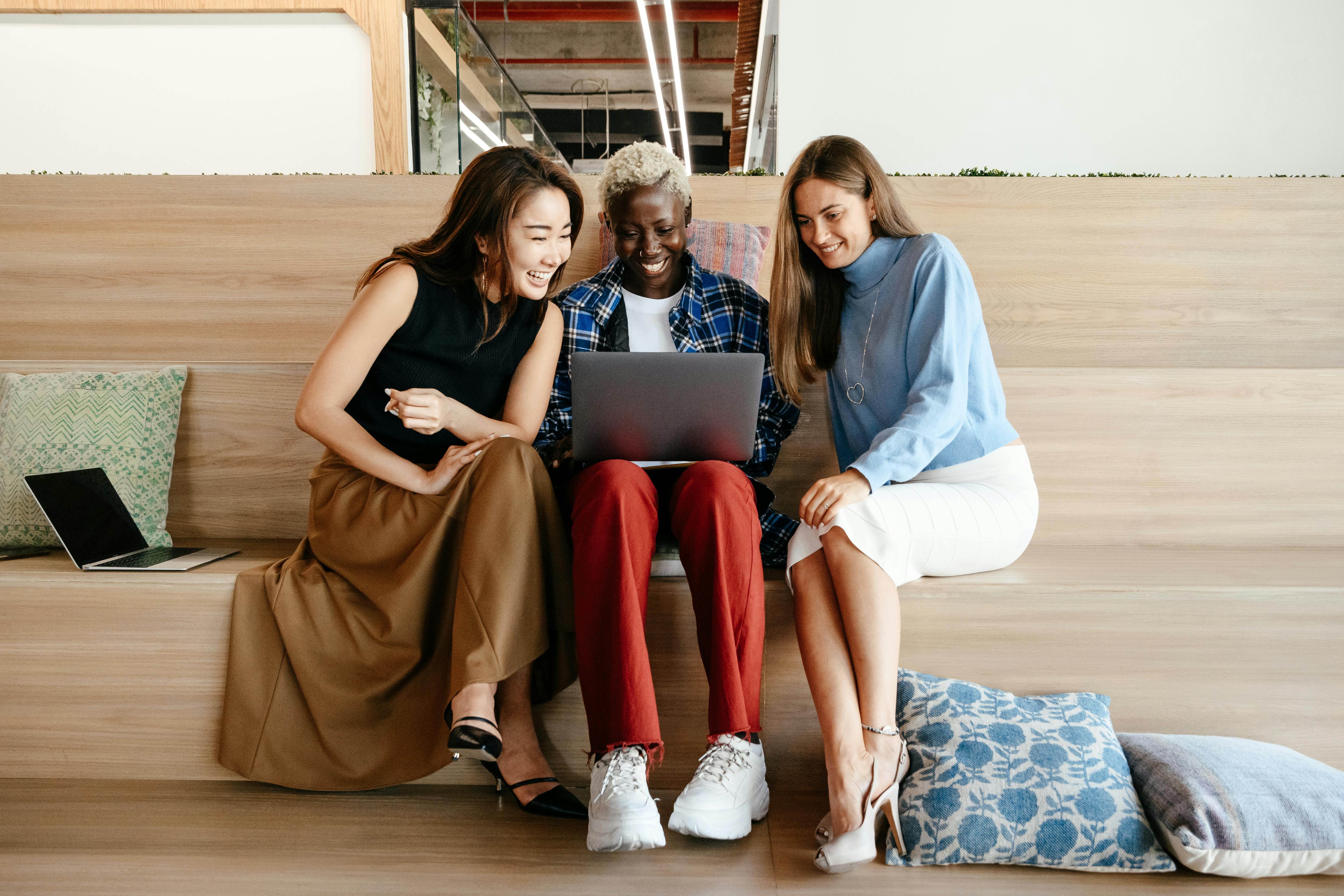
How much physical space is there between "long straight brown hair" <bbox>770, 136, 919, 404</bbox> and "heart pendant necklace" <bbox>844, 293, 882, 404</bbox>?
72mm

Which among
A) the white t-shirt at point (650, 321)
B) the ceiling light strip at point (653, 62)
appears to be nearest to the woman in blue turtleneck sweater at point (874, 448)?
the white t-shirt at point (650, 321)

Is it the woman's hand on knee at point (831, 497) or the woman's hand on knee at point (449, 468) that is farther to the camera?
the woman's hand on knee at point (449, 468)

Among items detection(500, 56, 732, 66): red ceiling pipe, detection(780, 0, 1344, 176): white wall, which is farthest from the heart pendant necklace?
detection(500, 56, 732, 66): red ceiling pipe

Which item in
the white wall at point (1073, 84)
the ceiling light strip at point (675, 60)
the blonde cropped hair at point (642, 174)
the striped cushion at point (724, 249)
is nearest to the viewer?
the blonde cropped hair at point (642, 174)

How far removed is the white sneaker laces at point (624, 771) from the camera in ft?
3.75

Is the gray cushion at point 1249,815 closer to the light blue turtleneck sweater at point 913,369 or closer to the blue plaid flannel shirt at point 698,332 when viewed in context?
the light blue turtleneck sweater at point 913,369

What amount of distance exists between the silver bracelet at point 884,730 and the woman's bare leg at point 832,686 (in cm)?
1

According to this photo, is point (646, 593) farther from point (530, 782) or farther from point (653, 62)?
point (653, 62)

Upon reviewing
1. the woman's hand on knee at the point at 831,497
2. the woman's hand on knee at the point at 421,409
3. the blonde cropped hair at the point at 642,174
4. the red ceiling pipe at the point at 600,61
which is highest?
the red ceiling pipe at the point at 600,61

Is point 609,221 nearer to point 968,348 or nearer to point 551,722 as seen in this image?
point 968,348

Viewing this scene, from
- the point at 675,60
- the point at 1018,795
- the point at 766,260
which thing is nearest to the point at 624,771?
the point at 1018,795

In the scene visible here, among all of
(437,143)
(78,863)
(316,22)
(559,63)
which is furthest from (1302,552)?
(559,63)

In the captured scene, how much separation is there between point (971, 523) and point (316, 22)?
12.7 feet

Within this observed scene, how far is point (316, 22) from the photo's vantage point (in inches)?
154
